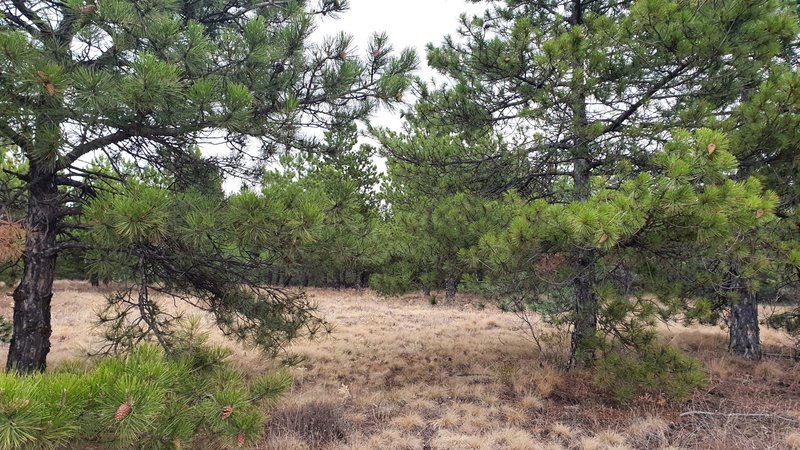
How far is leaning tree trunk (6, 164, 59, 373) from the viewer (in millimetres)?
3701

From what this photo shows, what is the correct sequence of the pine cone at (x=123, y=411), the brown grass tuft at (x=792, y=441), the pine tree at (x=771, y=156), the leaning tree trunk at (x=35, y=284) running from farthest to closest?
the pine tree at (x=771, y=156)
the brown grass tuft at (x=792, y=441)
the leaning tree trunk at (x=35, y=284)
the pine cone at (x=123, y=411)

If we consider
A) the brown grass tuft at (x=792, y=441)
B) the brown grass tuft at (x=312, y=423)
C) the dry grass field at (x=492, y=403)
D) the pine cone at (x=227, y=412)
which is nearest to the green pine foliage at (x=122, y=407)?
the pine cone at (x=227, y=412)

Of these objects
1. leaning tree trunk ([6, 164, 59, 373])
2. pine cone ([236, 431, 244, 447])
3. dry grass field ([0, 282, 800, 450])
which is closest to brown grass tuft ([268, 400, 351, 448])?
dry grass field ([0, 282, 800, 450])

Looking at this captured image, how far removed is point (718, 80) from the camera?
4.91m

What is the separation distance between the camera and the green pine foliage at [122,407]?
1695 mm

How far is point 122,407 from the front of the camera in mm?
1847

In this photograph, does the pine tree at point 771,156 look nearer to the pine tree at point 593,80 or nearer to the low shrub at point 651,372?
the pine tree at point 593,80

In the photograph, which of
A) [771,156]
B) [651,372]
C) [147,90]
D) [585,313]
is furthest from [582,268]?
[147,90]

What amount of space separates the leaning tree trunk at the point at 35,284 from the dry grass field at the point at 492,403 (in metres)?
0.84

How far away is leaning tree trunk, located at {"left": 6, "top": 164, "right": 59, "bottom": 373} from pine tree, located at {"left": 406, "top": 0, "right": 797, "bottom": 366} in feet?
14.4

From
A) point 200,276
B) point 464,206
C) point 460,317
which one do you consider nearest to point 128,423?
point 200,276

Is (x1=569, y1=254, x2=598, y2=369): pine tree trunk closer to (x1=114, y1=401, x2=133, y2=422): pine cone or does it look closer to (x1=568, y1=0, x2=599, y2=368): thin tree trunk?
(x1=568, y1=0, x2=599, y2=368): thin tree trunk

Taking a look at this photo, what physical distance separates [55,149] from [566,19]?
6233mm

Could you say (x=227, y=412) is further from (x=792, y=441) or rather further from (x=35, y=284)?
(x=792, y=441)
